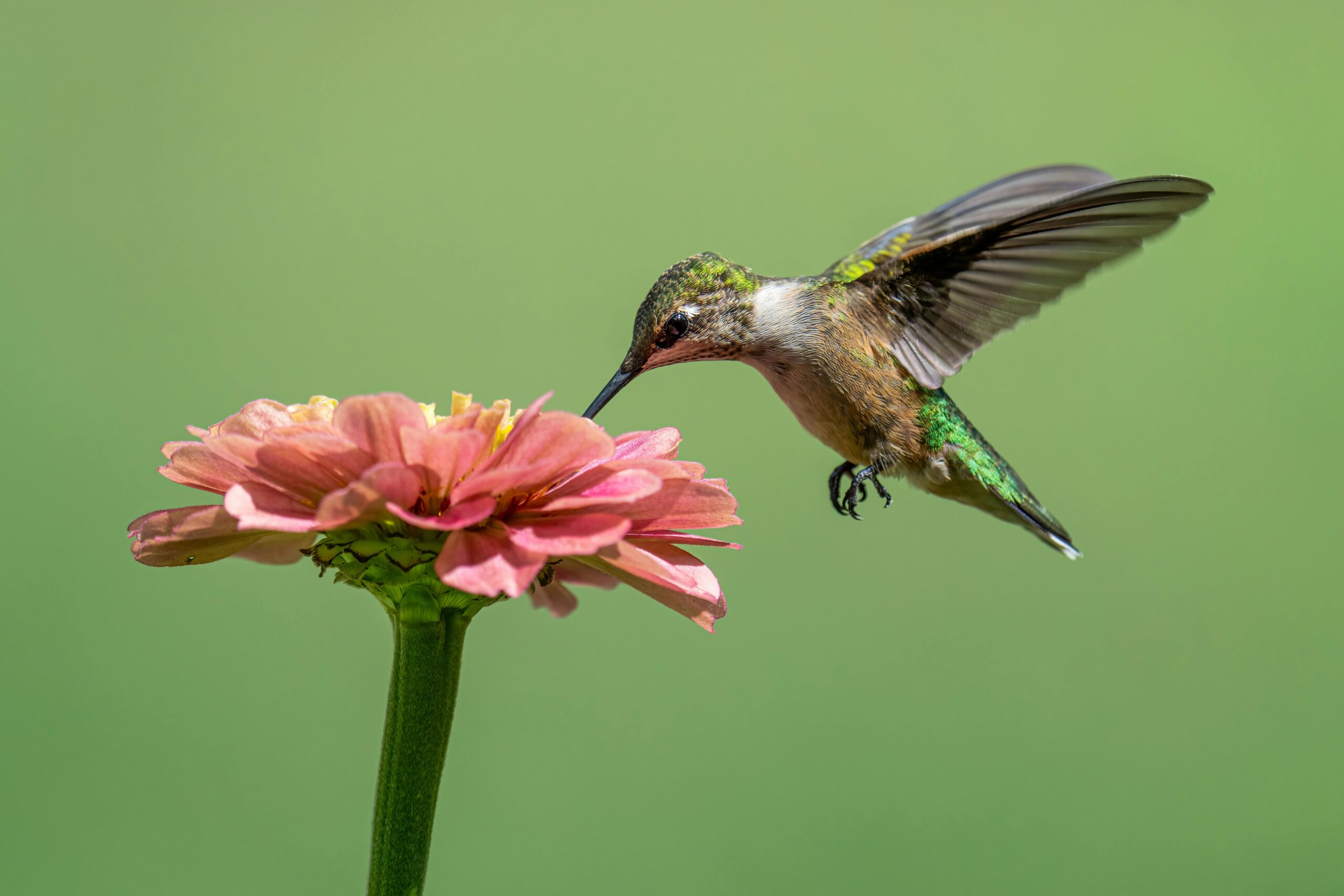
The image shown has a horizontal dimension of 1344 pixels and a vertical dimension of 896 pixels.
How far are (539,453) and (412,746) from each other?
146 mm

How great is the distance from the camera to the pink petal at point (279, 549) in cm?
53

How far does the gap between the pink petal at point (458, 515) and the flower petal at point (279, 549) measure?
0.29 feet

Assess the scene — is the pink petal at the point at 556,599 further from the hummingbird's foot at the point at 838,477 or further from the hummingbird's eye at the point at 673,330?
the hummingbird's foot at the point at 838,477

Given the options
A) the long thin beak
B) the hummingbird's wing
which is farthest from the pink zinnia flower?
the hummingbird's wing

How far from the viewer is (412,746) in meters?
0.50

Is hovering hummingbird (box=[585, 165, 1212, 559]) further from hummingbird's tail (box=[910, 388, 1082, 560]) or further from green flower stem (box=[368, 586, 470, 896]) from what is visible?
green flower stem (box=[368, 586, 470, 896])

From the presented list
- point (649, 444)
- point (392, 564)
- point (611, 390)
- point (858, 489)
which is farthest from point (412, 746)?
point (858, 489)

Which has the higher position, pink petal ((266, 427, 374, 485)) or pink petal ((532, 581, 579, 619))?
pink petal ((266, 427, 374, 485))

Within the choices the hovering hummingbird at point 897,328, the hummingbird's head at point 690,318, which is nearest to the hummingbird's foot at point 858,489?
the hovering hummingbird at point 897,328

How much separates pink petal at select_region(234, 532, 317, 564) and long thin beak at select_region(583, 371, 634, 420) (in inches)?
10.7

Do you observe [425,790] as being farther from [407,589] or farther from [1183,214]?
[1183,214]

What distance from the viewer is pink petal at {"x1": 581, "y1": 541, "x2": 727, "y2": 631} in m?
0.48

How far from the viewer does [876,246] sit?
1.28 metres

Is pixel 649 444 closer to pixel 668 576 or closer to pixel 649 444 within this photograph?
pixel 649 444
